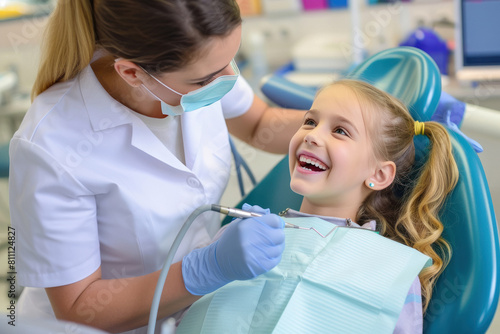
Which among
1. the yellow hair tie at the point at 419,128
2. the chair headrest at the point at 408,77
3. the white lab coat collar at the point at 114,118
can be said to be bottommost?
the yellow hair tie at the point at 419,128

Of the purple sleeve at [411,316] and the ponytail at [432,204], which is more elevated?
the ponytail at [432,204]

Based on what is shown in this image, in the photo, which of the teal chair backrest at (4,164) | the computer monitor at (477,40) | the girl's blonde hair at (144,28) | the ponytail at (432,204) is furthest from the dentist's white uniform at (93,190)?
the computer monitor at (477,40)

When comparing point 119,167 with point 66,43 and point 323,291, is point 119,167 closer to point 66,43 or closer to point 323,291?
point 66,43

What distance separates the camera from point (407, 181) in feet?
4.56

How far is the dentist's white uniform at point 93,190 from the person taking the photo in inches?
41.7

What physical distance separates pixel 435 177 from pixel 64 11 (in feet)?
3.08

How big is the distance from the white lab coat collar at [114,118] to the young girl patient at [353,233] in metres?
0.25

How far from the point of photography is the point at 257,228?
1033 millimetres

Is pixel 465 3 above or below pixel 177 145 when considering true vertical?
below

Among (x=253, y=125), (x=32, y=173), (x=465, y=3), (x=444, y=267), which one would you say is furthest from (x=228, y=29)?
(x=465, y=3)

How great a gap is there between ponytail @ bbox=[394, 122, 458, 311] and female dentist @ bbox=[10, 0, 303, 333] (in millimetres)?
378

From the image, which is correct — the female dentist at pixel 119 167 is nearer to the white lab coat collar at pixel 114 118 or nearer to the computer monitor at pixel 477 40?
the white lab coat collar at pixel 114 118

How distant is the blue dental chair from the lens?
106 centimetres

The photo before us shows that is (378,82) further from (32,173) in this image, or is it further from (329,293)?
(32,173)
